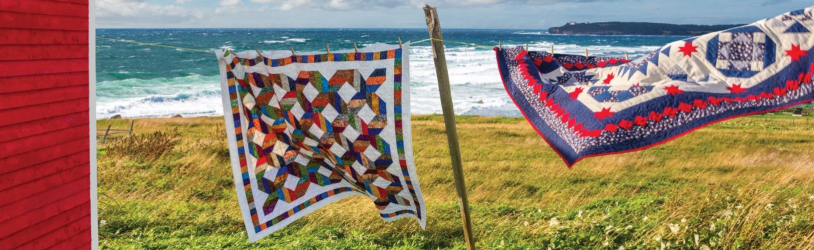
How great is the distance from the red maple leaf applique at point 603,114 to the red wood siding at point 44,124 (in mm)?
4062

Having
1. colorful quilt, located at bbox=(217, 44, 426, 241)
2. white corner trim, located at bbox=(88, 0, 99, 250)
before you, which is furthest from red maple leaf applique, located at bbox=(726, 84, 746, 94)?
white corner trim, located at bbox=(88, 0, 99, 250)

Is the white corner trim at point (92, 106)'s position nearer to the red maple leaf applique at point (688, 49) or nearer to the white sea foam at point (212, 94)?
the red maple leaf applique at point (688, 49)

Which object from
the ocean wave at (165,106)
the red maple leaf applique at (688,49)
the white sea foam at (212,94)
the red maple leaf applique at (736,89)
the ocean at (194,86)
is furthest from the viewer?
the ocean wave at (165,106)

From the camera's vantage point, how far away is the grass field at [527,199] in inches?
267

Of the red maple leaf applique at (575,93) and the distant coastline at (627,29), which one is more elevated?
the distant coastline at (627,29)

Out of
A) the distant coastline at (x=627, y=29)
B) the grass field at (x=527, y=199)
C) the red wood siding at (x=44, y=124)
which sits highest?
the distant coastline at (x=627, y=29)

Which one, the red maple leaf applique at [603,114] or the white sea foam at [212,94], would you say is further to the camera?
the white sea foam at [212,94]

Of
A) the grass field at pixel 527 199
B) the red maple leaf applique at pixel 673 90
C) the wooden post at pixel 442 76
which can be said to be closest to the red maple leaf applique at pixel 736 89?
the red maple leaf applique at pixel 673 90

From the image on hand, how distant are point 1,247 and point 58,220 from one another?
0.57m

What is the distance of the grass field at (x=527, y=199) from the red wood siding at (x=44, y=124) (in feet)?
7.03

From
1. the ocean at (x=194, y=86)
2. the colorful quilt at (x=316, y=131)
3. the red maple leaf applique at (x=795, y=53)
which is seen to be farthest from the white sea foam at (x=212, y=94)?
the red maple leaf applique at (x=795, y=53)

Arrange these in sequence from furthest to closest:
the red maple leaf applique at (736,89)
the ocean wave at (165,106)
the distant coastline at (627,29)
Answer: the distant coastline at (627,29) → the ocean wave at (165,106) → the red maple leaf applique at (736,89)

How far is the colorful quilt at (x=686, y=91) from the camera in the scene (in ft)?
12.9

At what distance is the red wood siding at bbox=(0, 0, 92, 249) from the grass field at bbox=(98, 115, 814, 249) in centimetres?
214
